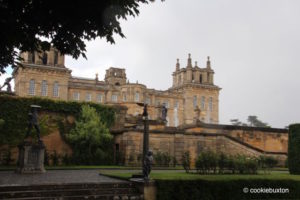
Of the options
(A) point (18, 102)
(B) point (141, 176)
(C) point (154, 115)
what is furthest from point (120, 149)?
(C) point (154, 115)

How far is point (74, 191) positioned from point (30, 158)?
6.70m

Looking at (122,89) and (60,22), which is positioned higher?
(122,89)

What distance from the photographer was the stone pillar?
1638 cm

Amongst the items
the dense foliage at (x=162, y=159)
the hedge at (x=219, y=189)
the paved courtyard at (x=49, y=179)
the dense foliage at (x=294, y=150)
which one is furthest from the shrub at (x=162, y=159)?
the hedge at (x=219, y=189)

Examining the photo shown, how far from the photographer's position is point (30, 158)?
54.5ft

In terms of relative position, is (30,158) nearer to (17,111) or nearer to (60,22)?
(17,111)

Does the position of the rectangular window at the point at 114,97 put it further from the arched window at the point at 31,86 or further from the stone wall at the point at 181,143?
the stone wall at the point at 181,143

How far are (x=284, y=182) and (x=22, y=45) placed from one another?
31.9 ft

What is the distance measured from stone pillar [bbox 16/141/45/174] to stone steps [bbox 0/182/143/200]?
6.18m

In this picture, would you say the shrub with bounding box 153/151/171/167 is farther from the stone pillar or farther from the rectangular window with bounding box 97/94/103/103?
the rectangular window with bounding box 97/94/103/103

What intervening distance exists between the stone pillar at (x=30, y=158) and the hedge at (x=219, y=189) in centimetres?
759

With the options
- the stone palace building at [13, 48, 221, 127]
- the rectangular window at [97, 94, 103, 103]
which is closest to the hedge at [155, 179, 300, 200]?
the stone palace building at [13, 48, 221, 127]

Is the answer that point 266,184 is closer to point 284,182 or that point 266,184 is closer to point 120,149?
point 284,182

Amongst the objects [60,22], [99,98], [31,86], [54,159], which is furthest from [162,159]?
[99,98]
